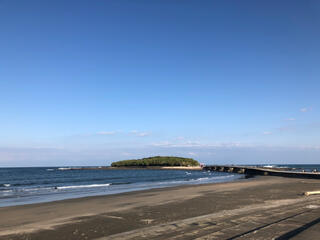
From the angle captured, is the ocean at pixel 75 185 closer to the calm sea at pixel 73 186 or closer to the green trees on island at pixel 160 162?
the calm sea at pixel 73 186

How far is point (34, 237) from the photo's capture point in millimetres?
9844

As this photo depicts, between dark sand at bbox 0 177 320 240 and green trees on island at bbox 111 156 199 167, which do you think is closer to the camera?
dark sand at bbox 0 177 320 240

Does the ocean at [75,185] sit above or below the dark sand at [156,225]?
below

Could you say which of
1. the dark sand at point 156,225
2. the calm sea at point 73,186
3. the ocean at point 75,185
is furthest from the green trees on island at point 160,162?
the dark sand at point 156,225

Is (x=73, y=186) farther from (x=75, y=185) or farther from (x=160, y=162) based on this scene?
(x=160, y=162)

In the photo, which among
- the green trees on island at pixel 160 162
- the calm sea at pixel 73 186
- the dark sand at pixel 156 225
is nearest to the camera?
the dark sand at pixel 156 225

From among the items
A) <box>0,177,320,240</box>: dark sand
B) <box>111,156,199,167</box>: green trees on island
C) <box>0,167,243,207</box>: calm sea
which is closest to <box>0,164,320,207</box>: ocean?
<box>0,167,243,207</box>: calm sea

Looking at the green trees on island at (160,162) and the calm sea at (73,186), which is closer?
the calm sea at (73,186)

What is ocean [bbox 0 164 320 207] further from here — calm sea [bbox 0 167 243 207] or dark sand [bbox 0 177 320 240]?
dark sand [bbox 0 177 320 240]

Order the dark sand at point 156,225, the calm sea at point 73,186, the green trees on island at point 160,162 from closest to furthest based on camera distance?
the dark sand at point 156,225, the calm sea at point 73,186, the green trees on island at point 160,162

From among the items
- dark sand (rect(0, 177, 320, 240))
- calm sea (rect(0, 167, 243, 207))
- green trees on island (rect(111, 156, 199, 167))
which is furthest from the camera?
green trees on island (rect(111, 156, 199, 167))

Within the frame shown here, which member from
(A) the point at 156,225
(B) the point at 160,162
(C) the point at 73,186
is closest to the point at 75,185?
(C) the point at 73,186

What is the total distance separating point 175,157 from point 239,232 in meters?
165

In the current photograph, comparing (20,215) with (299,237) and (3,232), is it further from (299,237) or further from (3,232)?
(299,237)
